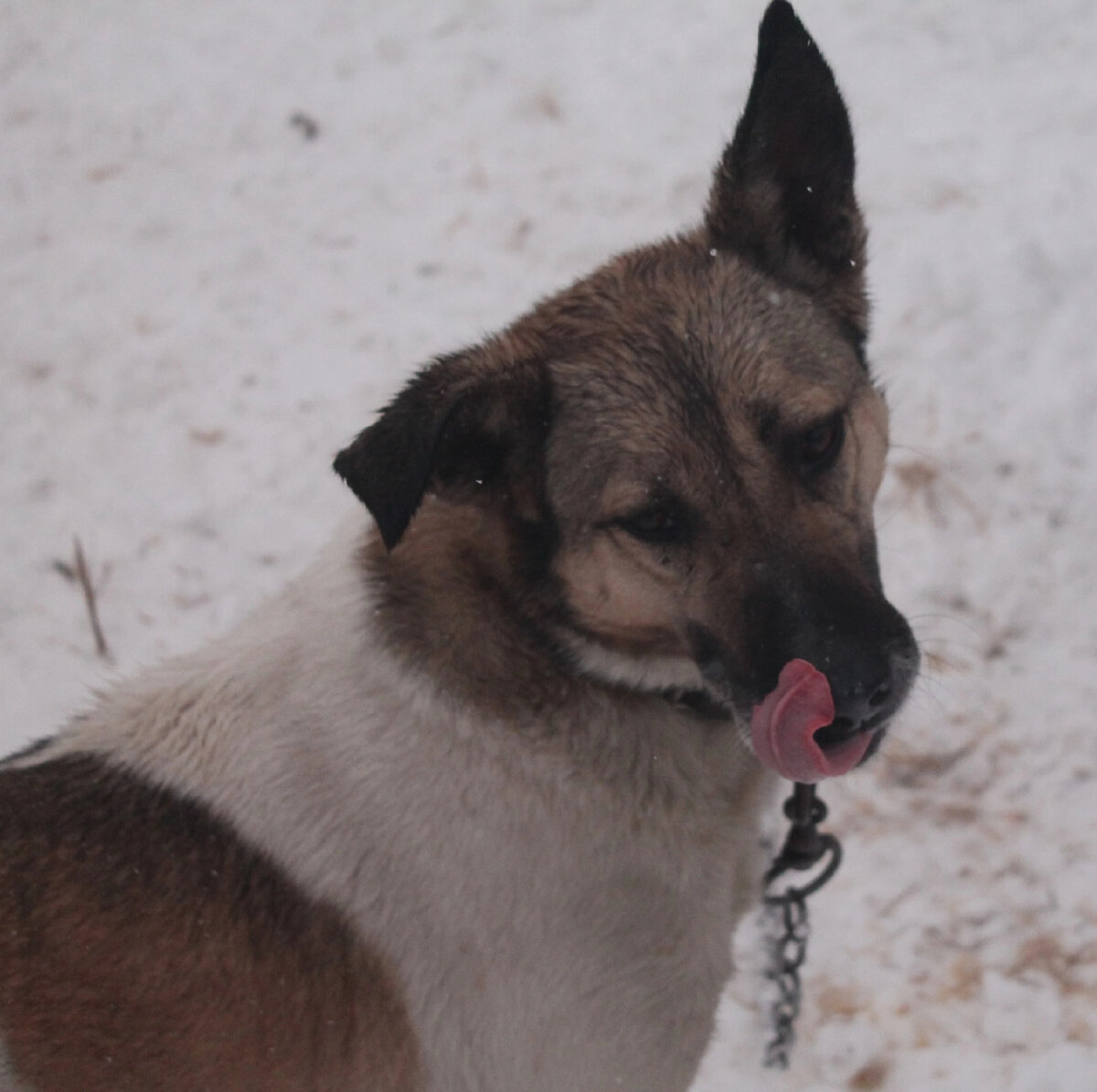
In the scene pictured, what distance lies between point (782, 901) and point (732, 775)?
0.83 metres

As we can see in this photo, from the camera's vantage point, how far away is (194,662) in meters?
2.97

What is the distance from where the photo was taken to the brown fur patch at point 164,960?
2.49m

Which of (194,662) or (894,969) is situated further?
(894,969)

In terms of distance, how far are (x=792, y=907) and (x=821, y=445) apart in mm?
1879

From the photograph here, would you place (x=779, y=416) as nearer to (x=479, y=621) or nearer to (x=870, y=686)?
(x=870, y=686)

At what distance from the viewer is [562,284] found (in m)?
5.63

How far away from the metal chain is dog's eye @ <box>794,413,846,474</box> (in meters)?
0.99

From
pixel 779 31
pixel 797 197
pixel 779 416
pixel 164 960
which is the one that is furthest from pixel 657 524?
pixel 164 960

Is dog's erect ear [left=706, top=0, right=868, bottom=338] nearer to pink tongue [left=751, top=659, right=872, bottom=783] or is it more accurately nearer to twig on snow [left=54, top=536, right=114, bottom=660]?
pink tongue [left=751, top=659, right=872, bottom=783]

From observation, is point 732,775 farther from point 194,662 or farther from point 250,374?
point 250,374

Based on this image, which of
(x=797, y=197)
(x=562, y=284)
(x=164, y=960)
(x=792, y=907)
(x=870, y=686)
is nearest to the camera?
(x=870, y=686)

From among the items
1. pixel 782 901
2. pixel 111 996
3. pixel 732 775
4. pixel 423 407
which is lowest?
pixel 782 901

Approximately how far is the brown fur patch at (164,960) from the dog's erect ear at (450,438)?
2.79ft

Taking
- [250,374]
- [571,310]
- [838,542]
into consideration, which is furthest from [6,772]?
[250,374]
